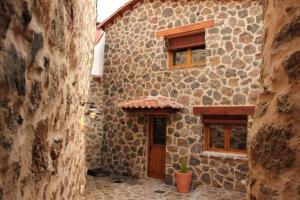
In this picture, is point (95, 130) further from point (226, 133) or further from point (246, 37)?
point (246, 37)

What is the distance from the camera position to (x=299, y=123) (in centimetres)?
113

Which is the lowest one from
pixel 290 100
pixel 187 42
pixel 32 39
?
pixel 290 100

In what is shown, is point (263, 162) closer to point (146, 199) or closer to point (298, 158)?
point (298, 158)

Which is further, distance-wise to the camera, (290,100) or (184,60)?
(184,60)

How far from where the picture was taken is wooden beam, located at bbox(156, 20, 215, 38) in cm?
712

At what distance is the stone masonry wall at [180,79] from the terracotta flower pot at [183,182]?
0.87ft

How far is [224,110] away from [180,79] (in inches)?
58.9

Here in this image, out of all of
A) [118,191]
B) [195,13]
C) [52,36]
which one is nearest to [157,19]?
[195,13]

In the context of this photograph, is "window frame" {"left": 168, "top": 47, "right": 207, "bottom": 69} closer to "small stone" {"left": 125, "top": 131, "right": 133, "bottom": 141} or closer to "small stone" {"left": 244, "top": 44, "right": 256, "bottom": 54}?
"small stone" {"left": 244, "top": 44, "right": 256, "bottom": 54}

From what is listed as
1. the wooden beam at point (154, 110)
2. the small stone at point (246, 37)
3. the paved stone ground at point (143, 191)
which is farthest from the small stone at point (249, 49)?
the paved stone ground at point (143, 191)

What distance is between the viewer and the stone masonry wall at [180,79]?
21.6ft

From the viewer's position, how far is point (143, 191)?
6809mm

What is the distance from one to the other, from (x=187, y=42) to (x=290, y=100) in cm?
657

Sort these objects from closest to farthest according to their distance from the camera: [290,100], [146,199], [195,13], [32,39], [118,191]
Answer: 1. [32,39]
2. [290,100]
3. [146,199]
4. [118,191]
5. [195,13]
